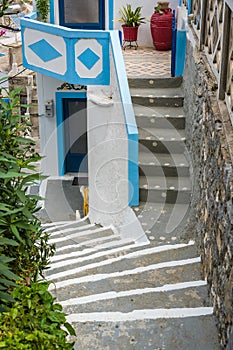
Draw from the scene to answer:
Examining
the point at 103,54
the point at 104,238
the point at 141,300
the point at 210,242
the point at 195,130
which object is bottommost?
the point at 104,238

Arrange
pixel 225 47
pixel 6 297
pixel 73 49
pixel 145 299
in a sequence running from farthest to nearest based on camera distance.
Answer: pixel 73 49
pixel 145 299
pixel 225 47
pixel 6 297

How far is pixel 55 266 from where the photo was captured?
6457 mm

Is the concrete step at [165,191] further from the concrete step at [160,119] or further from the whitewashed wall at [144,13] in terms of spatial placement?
the whitewashed wall at [144,13]

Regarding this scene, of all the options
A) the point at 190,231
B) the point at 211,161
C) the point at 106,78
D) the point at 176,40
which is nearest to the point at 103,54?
the point at 106,78

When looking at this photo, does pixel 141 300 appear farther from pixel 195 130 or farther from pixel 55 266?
pixel 195 130

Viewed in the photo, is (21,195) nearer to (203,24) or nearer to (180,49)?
(203,24)

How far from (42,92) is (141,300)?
7.53 metres

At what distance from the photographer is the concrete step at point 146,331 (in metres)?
4.51

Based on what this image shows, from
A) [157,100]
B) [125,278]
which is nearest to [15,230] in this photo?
[125,278]

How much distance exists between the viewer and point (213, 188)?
5031 millimetres

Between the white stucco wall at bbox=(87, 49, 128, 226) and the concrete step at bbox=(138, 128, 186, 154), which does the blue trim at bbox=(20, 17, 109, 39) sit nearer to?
the white stucco wall at bbox=(87, 49, 128, 226)

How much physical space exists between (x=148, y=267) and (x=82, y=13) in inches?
297

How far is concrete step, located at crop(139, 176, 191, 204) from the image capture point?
24.2 feet

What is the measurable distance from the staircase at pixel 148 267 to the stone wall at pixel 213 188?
10.3 inches
